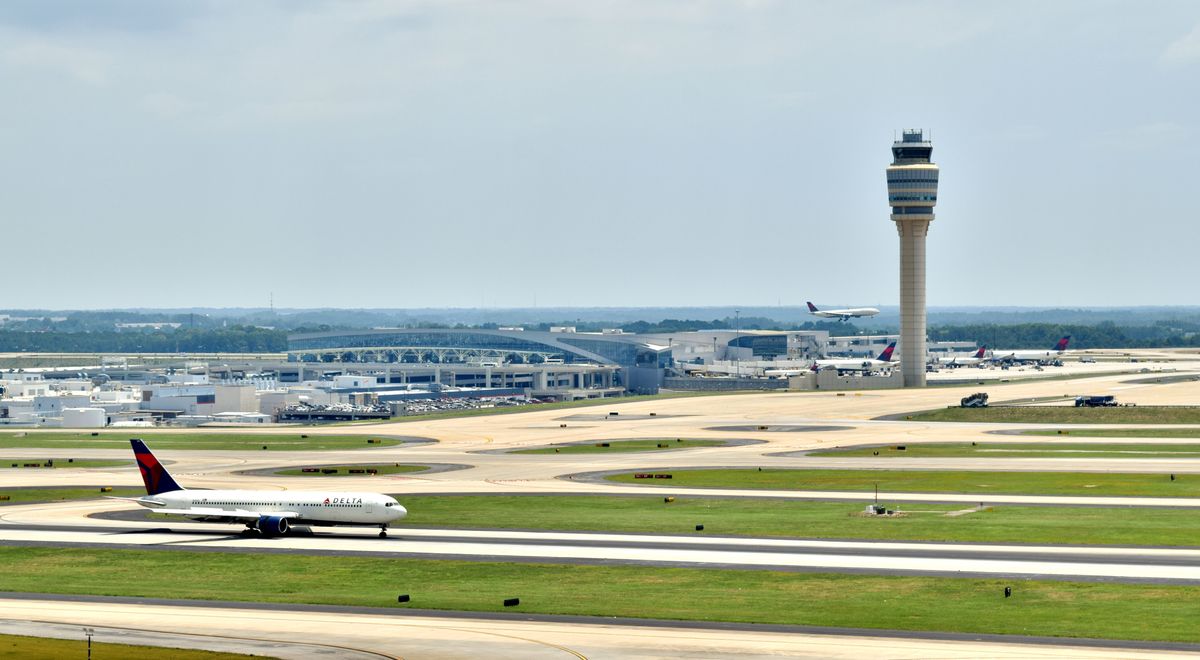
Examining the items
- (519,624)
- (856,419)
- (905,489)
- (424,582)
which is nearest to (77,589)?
(424,582)

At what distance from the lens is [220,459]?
153 metres

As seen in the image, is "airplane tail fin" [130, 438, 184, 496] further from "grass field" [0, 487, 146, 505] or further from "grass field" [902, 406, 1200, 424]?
"grass field" [902, 406, 1200, 424]

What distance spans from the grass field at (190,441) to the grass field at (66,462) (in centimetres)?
1301

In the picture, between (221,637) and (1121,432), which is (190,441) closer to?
(1121,432)

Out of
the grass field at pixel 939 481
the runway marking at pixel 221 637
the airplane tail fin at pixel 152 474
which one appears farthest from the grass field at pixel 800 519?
the runway marking at pixel 221 637

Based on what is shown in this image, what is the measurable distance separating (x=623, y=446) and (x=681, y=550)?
75.2 m

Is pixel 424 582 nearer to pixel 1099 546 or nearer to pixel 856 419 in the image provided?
pixel 1099 546

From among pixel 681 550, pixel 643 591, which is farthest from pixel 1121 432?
pixel 643 591

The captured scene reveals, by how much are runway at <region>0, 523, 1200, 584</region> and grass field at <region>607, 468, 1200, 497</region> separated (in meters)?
29.0

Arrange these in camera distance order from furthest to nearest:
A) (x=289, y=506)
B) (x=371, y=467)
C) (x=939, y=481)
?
(x=371, y=467)
(x=939, y=481)
(x=289, y=506)

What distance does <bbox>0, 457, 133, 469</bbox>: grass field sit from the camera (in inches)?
5782

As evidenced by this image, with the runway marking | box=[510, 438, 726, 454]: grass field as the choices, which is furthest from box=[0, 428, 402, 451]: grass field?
the runway marking

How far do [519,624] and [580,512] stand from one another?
3850cm

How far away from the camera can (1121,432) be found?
169 m
